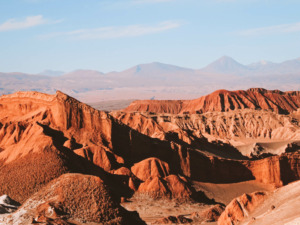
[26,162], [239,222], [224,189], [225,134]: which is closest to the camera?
[239,222]

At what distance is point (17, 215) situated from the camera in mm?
27359

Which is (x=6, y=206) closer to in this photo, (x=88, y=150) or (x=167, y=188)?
(x=167, y=188)

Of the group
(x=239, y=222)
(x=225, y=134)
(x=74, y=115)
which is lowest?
(x=225, y=134)

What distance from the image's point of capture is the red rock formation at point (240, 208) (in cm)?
2652

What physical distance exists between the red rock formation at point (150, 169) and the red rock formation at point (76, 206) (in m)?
22.7

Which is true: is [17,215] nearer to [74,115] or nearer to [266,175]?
[74,115]

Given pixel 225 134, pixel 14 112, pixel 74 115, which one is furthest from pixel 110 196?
pixel 225 134

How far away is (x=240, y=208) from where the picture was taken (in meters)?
26.9

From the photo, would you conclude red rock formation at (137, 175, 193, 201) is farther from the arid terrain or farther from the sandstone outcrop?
the sandstone outcrop

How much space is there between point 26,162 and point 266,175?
2597 cm

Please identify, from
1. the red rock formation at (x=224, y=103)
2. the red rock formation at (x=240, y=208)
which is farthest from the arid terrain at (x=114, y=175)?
the red rock formation at (x=224, y=103)

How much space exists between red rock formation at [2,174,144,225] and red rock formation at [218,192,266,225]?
4427 mm

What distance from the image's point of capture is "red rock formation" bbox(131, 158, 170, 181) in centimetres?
5097

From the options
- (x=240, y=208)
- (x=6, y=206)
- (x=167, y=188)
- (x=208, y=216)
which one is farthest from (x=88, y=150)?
(x=240, y=208)
